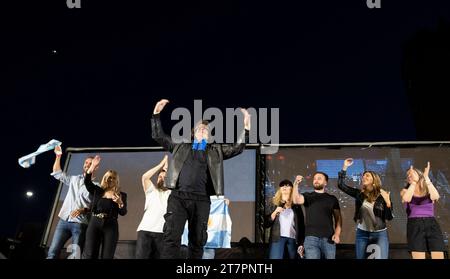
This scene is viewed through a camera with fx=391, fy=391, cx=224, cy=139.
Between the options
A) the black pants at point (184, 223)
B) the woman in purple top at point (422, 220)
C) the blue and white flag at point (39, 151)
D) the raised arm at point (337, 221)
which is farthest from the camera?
the blue and white flag at point (39, 151)

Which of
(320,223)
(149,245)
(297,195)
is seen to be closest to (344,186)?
(297,195)

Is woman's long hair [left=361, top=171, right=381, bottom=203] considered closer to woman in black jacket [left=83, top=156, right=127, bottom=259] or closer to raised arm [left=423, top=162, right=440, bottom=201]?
raised arm [left=423, top=162, right=440, bottom=201]

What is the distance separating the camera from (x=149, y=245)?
6457mm

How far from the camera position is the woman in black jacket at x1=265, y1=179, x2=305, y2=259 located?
20.1 feet

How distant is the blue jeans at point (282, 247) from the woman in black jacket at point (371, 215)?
3.08 ft

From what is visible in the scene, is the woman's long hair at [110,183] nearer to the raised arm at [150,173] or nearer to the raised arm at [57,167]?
the raised arm at [150,173]

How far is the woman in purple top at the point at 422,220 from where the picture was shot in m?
5.61

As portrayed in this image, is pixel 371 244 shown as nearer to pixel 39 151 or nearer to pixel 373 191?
pixel 373 191

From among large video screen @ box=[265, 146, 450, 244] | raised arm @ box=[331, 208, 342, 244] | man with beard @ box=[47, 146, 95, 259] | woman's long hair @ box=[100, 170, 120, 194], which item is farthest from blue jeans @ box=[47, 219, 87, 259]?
raised arm @ box=[331, 208, 342, 244]

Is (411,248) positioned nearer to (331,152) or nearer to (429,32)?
(331,152)

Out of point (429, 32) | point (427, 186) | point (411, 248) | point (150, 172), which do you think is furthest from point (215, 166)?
point (429, 32)

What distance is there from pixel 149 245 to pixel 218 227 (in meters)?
1.20

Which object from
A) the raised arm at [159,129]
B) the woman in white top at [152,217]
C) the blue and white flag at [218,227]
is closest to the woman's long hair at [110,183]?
the woman in white top at [152,217]
